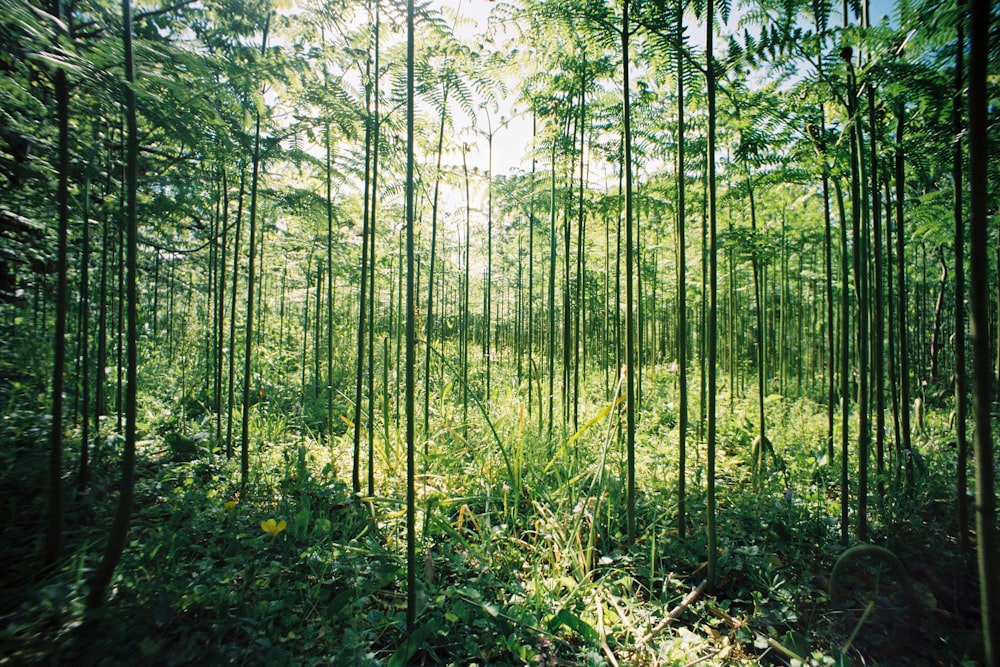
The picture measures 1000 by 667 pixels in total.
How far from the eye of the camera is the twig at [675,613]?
1.72m

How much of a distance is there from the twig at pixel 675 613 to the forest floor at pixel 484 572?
0.03 metres

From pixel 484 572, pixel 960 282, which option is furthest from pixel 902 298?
pixel 484 572

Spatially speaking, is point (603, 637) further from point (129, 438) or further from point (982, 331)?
point (129, 438)

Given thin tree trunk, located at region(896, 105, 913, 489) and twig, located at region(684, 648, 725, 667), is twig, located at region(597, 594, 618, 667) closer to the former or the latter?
twig, located at region(684, 648, 725, 667)

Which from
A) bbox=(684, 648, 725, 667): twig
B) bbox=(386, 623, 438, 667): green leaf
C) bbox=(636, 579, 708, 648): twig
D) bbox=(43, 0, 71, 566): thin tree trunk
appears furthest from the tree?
bbox=(43, 0, 71, 566): thin tree trunk

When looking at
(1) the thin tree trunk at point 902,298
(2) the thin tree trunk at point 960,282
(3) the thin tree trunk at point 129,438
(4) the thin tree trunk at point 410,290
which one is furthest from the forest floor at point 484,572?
(2) the thin tree trunk at point 960,282

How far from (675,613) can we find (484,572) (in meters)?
0.95

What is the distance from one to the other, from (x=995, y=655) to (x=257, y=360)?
722 centimetres

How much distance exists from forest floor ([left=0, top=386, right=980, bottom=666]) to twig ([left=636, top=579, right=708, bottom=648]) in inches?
1.1

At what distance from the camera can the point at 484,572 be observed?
215 centimetres

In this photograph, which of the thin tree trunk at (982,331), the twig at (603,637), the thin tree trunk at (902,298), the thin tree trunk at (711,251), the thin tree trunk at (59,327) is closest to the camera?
the thin tree trunk at (982,331)

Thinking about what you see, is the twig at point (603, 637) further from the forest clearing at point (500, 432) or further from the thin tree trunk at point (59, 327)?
the thin tree trunk at point (59, 327)

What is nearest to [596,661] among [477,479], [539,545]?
[539,545]

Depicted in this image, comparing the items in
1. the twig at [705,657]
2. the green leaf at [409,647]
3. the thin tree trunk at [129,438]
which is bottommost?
the twig at [705,657]
